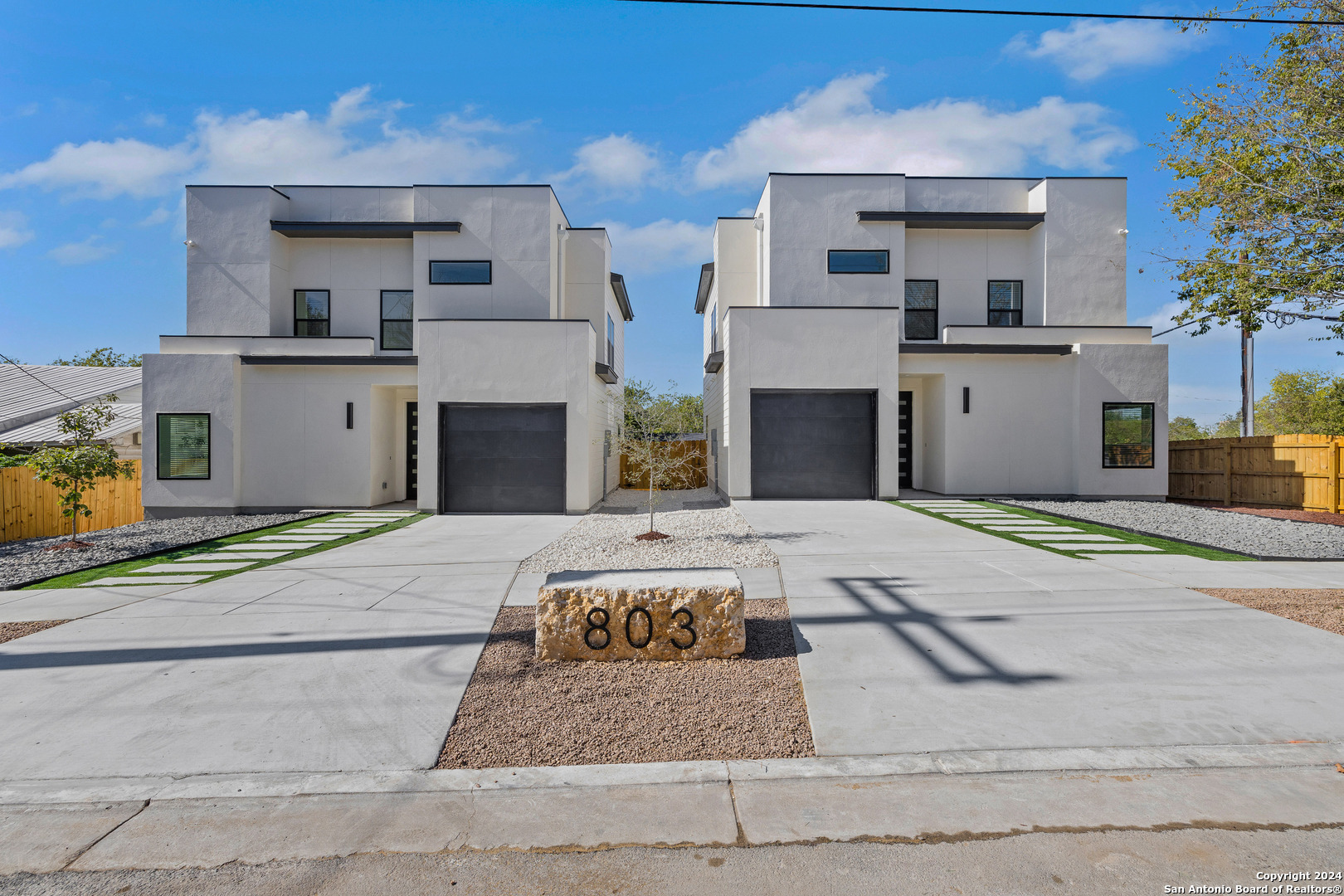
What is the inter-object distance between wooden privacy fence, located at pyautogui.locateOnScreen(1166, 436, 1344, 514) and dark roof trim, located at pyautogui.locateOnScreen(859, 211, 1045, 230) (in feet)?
25.9

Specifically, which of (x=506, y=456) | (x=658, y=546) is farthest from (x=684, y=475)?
(x=658, y=546)

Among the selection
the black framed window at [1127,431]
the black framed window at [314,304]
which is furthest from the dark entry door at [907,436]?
the black framed window at [314,304]

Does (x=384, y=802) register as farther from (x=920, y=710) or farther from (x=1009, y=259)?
(x=1009, y=259)

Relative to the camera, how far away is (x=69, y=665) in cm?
479

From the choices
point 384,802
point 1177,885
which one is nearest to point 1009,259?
point 1177,885

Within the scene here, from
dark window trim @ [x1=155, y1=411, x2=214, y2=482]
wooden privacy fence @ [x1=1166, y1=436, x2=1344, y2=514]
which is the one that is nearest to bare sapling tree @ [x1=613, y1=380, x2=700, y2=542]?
dark window trim @ [x1=155, y1=411, x2=214, y2=482]

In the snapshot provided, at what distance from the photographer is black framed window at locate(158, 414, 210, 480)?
1480 cm

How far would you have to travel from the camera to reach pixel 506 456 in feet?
47.4

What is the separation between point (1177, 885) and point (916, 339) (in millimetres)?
16419

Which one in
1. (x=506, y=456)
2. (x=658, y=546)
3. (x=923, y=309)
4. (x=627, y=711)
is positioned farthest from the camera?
(x=923, y=309)

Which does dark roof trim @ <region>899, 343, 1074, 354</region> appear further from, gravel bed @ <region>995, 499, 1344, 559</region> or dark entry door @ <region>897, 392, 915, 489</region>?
gravel bed @ <region>995, 499, 1344, 559</region>

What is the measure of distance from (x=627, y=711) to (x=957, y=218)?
1704 centimetres

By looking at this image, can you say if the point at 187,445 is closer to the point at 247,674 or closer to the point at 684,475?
the point at 247,674

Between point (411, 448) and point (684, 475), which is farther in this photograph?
point (684, 475)
